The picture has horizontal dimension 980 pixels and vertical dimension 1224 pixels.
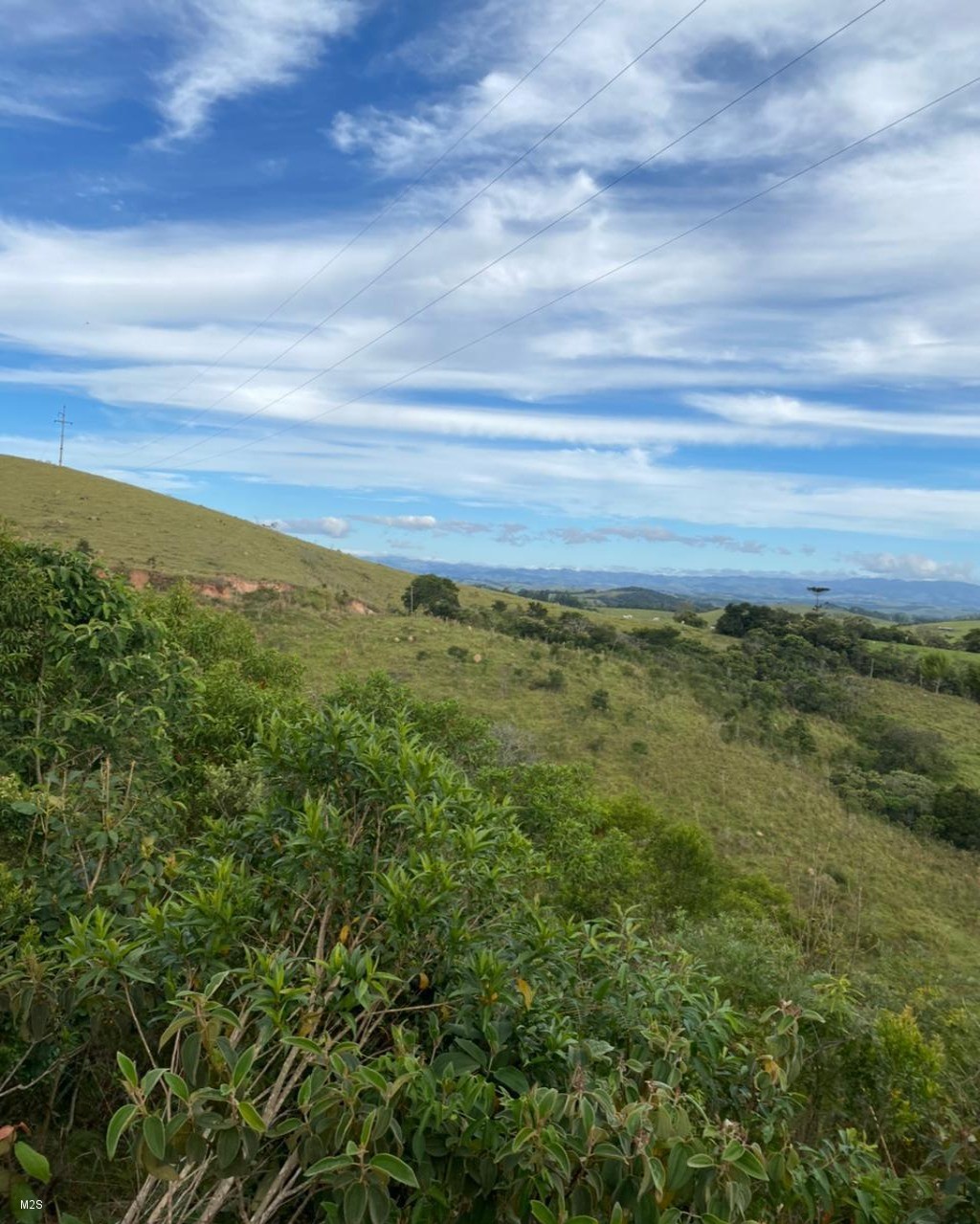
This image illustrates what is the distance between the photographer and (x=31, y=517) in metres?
56.9

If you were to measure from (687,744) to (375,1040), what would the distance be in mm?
30124

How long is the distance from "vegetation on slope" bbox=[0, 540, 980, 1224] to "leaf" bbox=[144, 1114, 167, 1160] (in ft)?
0.04

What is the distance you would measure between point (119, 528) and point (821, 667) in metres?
54.6

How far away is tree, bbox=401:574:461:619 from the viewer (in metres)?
58.3

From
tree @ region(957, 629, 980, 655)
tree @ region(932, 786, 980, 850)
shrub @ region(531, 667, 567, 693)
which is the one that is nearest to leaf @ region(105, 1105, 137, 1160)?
tree @ region(932, 786, 980, 850)

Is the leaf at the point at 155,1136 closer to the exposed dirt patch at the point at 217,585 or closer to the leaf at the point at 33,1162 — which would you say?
the leaf at the point at 33,1162

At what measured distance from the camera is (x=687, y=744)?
3203cm

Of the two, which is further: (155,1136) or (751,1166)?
(751,1166)

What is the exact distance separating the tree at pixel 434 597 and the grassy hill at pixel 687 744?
3.71 meters

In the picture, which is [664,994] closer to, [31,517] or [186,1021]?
[186,1021]

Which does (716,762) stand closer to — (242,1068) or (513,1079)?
(513,1079)

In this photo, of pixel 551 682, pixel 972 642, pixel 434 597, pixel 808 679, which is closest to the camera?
pixel 551 682

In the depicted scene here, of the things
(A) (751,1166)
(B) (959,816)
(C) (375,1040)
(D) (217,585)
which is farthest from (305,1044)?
(D) (217,585)

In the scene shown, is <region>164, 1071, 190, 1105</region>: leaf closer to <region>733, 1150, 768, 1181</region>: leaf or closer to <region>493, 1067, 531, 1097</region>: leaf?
<region>493, 1067, 531, 1097</region>: leaf
